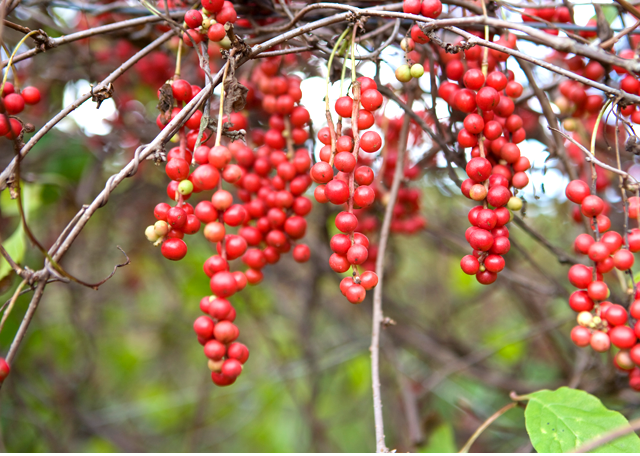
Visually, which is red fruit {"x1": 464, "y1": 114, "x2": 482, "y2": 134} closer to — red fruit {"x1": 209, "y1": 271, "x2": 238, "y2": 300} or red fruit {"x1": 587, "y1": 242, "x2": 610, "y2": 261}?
red fruit {"x1": 587, "y1": 242, "x2": 610, "y2": 261}

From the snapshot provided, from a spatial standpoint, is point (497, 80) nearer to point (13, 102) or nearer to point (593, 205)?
point (593, 205)

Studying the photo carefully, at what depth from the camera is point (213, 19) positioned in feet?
2.05

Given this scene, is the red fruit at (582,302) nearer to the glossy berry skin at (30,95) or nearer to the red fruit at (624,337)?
the red fruit at (624,337)

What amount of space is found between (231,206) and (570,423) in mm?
588

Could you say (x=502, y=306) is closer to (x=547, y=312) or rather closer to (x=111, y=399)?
(x=547, y=312)

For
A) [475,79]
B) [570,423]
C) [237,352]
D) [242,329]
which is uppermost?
[475,79]

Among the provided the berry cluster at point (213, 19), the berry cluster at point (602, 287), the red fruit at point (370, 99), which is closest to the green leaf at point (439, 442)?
the berry cluster at point (602, 287)

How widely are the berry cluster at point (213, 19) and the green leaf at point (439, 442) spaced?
982mm

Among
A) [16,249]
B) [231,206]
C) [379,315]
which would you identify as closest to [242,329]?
[16,249]

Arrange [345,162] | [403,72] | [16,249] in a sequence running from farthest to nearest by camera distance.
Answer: [16,249], [403,72], [345,162]

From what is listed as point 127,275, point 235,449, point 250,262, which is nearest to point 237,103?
point 250,262

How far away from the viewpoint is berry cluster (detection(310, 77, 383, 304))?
54cm

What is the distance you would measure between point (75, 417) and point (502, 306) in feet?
7.41

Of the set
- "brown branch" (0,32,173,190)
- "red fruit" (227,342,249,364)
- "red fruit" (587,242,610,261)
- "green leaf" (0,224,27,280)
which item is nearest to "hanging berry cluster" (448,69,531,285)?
"red fruit" (587,242,610,261)
